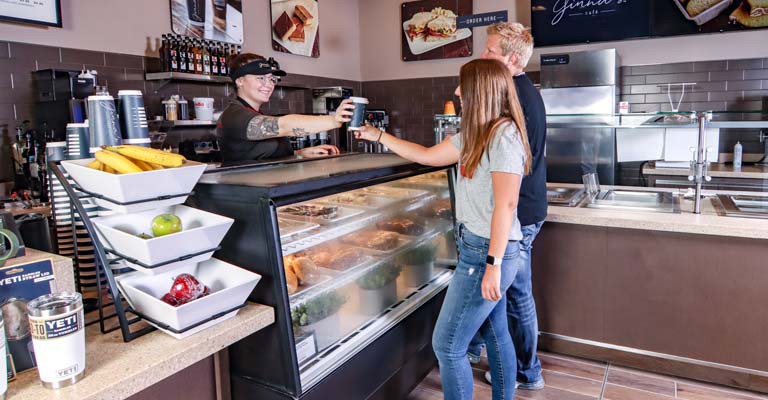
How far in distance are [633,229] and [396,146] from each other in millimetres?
1432

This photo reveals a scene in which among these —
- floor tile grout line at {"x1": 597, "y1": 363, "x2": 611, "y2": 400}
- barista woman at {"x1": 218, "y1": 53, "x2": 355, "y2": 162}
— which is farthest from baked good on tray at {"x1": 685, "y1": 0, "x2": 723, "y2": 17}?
barista woman at {"x1": 218, "y1": 53, "x2": 355, "y2": 162}

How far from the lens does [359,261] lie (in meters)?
2.44

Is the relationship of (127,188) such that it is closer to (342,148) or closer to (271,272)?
(271,272)

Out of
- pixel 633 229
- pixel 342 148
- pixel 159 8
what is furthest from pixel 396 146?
pixel 342 148

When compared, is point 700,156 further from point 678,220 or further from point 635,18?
point 635,18

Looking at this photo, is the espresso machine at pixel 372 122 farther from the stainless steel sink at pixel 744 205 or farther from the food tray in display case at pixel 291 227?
the food tray in display case at pixel 291 227

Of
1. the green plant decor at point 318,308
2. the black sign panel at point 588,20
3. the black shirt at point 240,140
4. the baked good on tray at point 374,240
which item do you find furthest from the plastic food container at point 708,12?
the green plant decor at point 318,308

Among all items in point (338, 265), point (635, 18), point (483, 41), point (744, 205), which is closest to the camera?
point (338, 265)

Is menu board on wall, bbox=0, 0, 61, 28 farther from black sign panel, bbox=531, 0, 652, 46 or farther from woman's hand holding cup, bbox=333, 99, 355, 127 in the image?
black sign panel, bbox=531, 0, 652, 46

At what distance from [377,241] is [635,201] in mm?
1664

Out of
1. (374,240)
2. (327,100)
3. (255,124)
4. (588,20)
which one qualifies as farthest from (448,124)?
(588,20)

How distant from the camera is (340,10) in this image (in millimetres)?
6988

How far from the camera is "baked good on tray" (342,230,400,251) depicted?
2.58 metres

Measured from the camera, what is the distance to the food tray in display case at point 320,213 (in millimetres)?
2168
